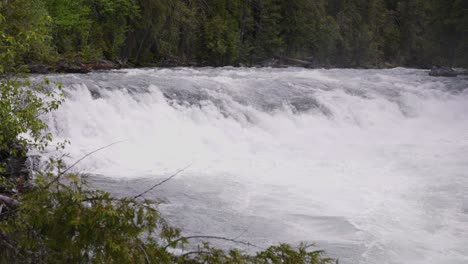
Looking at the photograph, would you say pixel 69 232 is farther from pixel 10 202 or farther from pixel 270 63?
pixel 270 63

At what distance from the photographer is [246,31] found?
4369 cm

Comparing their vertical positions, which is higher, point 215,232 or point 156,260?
point 156,260

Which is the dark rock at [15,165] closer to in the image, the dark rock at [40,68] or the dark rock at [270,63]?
the dark rock at [40,68]

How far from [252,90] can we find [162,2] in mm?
15082

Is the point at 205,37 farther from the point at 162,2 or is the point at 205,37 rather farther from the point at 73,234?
the point at 73,234

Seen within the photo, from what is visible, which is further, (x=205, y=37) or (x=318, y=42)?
(x=318, y=42)

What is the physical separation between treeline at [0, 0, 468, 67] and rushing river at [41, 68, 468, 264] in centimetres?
454

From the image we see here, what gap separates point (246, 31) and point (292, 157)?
108 ft

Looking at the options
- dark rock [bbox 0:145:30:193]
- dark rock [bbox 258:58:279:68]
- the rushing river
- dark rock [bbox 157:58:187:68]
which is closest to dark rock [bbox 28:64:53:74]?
the rushing river

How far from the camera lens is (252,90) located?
57.4ft

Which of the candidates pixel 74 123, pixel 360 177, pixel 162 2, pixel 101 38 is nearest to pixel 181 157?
pixel 74 123

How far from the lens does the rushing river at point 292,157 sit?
22.8 feet

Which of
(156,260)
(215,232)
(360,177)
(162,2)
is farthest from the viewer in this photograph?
(162,2)

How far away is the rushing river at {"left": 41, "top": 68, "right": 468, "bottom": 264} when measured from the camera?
22.8ft
